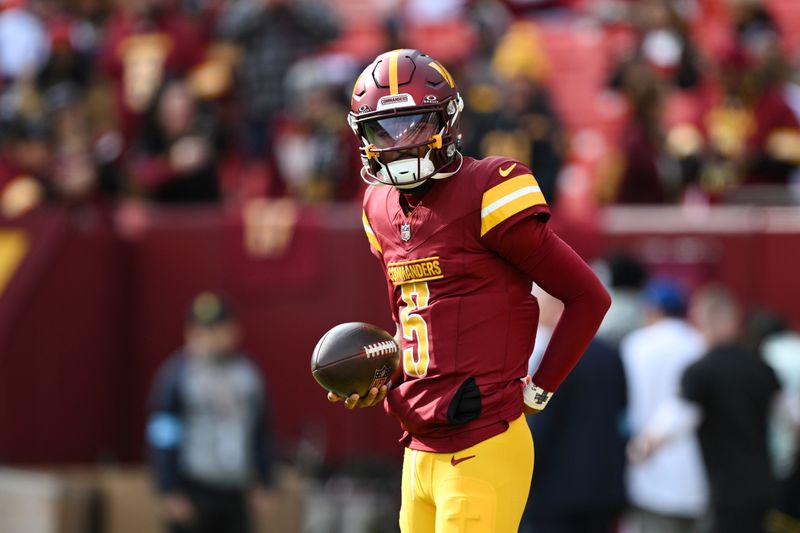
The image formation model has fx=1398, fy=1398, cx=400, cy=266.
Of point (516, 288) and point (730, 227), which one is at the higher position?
point (516, 288)

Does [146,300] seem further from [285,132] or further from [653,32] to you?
[653,32]

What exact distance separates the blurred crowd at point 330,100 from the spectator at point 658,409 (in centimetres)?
206

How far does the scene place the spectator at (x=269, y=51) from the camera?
1022 cm

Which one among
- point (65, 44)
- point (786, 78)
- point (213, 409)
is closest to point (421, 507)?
point (213, 409)

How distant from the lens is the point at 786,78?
31.7ft

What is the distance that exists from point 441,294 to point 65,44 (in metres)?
7.78

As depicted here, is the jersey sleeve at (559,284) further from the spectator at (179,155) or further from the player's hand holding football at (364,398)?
the spectator at (179,155)

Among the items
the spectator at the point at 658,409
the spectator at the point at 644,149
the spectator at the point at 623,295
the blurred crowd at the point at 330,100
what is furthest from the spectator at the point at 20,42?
the spectator at the point at 658,409

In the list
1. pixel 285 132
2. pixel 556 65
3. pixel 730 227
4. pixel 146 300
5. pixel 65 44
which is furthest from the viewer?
pixel 556 65

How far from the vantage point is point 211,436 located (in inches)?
307

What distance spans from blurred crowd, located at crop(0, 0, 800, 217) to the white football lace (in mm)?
5163

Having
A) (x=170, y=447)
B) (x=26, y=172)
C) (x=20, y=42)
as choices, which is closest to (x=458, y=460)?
(x=170, y=447)

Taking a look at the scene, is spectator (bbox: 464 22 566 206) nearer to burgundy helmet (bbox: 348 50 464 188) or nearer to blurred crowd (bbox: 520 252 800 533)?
blurred crowd (bbox: 520 252 800 533)

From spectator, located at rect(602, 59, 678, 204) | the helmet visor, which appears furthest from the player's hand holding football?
spectator, located at rect(602, 59, 678, 204)
